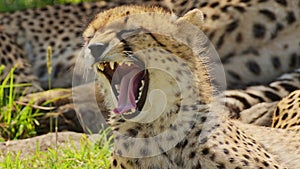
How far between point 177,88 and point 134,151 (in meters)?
0.27

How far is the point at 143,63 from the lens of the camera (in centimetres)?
329

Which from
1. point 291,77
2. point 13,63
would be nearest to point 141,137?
point 291,77

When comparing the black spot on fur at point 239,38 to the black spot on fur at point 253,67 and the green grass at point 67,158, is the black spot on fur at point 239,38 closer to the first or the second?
the black spot on fur at point 253,67

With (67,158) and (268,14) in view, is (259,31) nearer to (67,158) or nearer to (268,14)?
(268,14)

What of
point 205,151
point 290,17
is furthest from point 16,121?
point 205,151

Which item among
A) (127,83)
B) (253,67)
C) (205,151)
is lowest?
(205,151)

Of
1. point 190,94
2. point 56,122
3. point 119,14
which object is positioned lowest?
point 56,122

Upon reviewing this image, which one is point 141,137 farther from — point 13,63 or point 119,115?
point 13,63

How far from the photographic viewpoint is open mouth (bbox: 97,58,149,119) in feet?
10.8

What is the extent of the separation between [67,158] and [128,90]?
116 cm

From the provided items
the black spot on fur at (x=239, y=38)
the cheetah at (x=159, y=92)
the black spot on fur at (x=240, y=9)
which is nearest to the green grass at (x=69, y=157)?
the cheetah at (x=159, y=92)

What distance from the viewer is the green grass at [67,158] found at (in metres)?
4.28

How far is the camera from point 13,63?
660 centimetres

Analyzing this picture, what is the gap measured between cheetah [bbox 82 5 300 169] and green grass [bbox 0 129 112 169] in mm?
740
